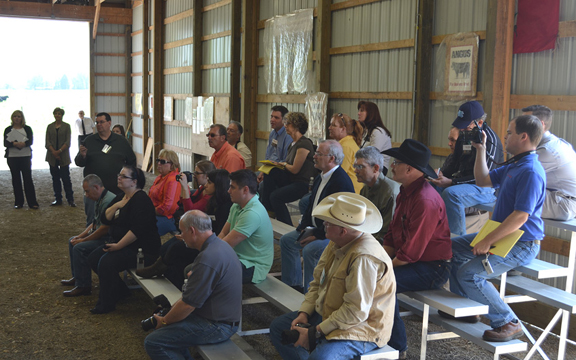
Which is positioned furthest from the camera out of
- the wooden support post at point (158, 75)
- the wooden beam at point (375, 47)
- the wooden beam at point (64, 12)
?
the wooden beam at point (64, 12)

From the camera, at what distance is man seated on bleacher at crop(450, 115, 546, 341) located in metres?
3.58

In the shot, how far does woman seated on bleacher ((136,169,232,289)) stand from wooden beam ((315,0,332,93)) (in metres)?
3.27

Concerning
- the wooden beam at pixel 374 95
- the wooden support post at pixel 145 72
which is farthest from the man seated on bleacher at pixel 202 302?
the wooden support post at pixel 145 72

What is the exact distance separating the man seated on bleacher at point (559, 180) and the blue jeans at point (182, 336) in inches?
98.2

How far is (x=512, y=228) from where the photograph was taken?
3564 millimetres

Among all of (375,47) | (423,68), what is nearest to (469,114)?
(423,68)

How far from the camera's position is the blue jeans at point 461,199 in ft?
15.8

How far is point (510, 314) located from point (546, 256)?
1.86 metres

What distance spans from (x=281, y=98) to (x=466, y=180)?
5132 mm

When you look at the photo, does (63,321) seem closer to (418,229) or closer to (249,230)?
(249,230)

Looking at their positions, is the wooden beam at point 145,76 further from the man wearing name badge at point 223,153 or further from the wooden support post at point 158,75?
the man wearing name badge at point 223,153

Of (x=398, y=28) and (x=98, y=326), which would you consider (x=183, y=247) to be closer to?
(x=98, y=326)

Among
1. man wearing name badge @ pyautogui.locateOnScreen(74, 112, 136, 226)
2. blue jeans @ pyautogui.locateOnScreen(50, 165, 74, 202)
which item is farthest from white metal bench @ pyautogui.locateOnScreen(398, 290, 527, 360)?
Result: blue jeans @ pyautogui.locateOnScreen(50, 165, 74, 202)

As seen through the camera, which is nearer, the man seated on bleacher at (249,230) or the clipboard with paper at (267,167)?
the man seated on bleacher at (249,230)
